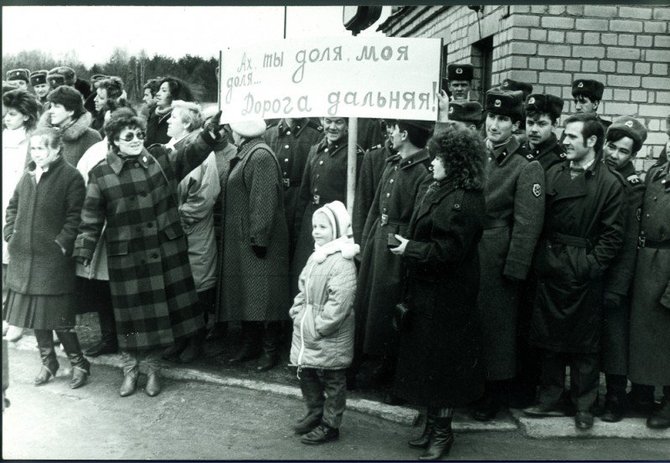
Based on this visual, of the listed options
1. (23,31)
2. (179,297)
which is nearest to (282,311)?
(179,297)

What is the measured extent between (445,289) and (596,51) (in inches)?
109

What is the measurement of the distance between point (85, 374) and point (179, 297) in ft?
2.67

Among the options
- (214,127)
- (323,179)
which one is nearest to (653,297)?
(323,179)

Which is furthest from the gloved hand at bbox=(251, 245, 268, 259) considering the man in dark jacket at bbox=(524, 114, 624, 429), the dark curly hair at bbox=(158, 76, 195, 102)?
the man in dark jacket at bbox=(524, 114, 624, 429)

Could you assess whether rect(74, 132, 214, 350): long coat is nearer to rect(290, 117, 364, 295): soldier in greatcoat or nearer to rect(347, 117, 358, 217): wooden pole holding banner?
rect(290, 117, 364, 295): soldier in greatcoat

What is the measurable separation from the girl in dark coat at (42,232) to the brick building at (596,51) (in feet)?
8.34

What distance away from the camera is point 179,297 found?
17.8ft

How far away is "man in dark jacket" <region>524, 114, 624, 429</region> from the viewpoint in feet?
15.6

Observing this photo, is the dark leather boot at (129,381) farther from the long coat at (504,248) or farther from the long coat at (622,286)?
the long coat at (622,286)

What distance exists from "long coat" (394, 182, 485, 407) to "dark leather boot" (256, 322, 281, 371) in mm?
1432

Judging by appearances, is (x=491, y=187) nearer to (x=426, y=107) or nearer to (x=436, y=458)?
(x=426, y=107)

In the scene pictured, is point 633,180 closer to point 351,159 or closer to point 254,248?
point 351,159

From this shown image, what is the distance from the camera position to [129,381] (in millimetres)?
5328

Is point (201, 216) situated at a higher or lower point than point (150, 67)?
lower
